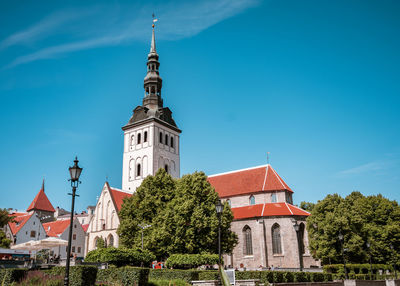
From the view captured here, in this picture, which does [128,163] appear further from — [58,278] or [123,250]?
[58,278]

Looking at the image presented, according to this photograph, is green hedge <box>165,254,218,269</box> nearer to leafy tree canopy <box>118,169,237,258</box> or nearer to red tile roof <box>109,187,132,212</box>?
leafy tree canopy <box>118,169,237,258</box>

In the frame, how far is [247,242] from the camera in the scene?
44.4m

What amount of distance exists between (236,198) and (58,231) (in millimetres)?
35109

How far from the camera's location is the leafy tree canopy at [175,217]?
105 ft

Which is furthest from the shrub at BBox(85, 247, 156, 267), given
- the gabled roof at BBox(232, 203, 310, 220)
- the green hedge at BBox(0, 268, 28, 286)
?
the gabled roof at BBox(232, 203, 310, 220)

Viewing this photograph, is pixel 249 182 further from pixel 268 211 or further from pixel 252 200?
pixel 268 211

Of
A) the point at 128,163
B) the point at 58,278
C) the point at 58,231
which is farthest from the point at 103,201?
the point at 58,278

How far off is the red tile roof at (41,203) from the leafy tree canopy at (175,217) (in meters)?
49.7

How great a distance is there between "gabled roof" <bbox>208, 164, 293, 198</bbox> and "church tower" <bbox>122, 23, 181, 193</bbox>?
30.5 feet

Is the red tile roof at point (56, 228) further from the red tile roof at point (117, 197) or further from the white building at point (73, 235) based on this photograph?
the red tile roof at point (117, 197)

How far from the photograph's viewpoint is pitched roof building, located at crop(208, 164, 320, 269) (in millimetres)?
41406

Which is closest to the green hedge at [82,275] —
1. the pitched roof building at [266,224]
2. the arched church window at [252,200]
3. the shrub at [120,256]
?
the shrub at [120,256]

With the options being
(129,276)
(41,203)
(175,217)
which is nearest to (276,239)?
(175,217)

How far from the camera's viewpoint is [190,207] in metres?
32.9
